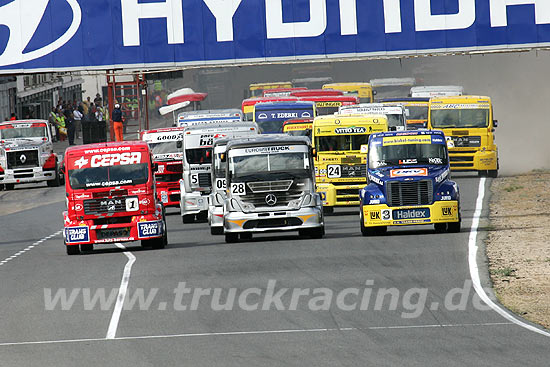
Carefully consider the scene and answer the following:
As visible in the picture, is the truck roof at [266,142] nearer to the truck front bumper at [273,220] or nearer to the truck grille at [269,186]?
the truck grille at [269,186]

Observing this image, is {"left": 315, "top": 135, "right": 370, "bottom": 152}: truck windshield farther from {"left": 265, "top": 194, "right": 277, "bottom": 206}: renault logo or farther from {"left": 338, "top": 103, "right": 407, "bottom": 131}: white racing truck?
{"left": 338, "top": 103, "right": 407, "bottom": 131}: white racing truck

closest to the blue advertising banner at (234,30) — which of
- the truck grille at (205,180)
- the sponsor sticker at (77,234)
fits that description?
the truck grille at (205,180)

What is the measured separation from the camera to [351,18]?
3131cm

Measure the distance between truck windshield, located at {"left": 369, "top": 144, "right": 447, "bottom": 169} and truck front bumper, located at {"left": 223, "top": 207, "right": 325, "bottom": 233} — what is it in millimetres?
1899

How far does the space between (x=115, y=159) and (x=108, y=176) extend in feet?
1.29

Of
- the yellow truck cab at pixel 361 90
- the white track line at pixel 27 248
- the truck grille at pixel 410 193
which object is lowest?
the white track line at pixel 27 248

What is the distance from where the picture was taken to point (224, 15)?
31547 mm

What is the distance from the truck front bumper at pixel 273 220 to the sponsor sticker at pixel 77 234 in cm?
282

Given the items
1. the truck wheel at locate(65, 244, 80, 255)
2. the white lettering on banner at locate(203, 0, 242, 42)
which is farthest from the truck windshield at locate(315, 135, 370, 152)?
the truck wheel at locate(65, 244, 80, 255)

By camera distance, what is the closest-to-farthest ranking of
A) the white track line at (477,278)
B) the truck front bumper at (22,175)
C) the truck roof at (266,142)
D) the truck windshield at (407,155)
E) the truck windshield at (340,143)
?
1. the white track line at (477,278)
2. the truck roof at (266,142)
3. the truck windshield at (407,155)
4. the truck windshield at (340,143)
5. the truck front bumper at (22,175)

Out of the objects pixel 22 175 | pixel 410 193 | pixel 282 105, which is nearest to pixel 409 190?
pixel 410 193

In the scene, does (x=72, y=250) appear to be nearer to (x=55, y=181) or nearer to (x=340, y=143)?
(x=340, y=143)

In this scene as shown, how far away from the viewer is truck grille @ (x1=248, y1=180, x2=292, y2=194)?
82.6 feet

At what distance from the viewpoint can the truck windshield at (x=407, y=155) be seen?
26.0 metres
